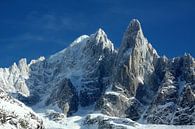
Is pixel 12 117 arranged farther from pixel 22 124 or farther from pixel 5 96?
pixel 5 96

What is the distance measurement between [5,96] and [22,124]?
1032cm

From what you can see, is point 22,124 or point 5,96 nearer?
point 22,124

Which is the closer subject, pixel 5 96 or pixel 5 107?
pixel 5 107

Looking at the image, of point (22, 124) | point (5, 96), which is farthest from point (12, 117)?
point (5, 96)

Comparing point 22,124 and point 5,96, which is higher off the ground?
point 5,96

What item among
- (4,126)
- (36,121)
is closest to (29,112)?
(36,121)

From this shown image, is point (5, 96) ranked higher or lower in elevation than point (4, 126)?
higher

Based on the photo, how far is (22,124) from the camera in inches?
3989

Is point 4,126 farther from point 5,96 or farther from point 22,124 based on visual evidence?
point 5,96

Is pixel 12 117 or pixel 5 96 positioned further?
pixel 5 96

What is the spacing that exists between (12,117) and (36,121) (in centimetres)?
590

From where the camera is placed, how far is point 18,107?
349 feet

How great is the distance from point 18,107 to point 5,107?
4.09 meters

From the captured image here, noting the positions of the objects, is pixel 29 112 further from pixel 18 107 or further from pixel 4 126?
pixel 4 126
